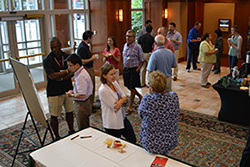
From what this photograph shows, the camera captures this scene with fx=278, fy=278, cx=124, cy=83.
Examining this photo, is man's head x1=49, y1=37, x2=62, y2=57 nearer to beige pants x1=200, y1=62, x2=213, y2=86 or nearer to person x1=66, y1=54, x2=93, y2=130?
person x1=66, y1=54, x2=93, y2=130

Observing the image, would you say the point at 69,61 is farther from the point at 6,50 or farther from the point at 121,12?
the point at 121,12

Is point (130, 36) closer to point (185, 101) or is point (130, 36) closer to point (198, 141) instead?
point (185, 101)

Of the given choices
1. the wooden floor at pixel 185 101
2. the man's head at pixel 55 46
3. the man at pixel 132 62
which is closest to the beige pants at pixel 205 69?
the wooden floor at pixel 185 101

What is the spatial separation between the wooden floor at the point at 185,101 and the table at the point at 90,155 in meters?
3.09

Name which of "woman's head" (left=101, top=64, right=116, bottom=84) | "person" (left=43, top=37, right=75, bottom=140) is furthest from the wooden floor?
"woman's head" (left=101, top=64, right=116, bottom=84)

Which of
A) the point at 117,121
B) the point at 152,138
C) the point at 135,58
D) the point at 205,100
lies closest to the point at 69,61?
the point at 117,121

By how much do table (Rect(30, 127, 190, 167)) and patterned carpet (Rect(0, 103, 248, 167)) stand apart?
1.46 metres

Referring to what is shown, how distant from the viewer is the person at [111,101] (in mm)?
3475

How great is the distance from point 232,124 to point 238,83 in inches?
32.7

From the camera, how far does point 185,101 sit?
6984 millimetres

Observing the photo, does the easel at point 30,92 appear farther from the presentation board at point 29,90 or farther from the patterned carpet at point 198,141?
the patterned carpet at point 198,141

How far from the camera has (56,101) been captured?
4.44 m

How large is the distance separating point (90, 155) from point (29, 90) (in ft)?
4.60

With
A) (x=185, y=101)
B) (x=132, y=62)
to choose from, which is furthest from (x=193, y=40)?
(x=132, y=62)
